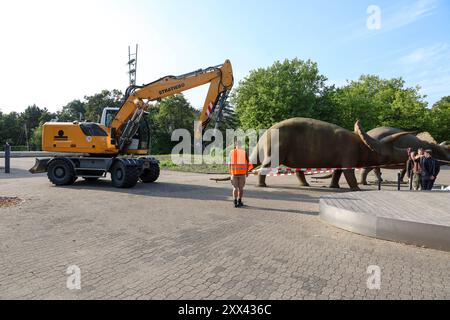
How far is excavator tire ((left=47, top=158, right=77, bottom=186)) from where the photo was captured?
13461 mm

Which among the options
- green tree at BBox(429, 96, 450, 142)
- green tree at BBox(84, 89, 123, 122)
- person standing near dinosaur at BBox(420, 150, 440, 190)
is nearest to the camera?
person standing near dinosaur at BBox(420, 150, 440, 190)

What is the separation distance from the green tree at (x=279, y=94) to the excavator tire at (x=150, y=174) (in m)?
20.5

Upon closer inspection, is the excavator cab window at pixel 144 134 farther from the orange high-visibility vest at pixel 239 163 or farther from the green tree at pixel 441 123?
the green tree at pixel 441 123

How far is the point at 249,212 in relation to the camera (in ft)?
27.9

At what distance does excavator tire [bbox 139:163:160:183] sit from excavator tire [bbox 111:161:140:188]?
161 cm

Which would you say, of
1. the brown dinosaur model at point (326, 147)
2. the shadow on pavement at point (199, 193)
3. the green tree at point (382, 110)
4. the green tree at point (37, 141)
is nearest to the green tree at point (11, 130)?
the green tree at point (37, 141)

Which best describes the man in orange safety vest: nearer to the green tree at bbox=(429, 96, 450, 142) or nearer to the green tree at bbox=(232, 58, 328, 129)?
the green tree at bbox=(232, 58, 328, 129)

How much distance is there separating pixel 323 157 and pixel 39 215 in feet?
32.9

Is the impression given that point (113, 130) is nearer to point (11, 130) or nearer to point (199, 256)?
point (199, 256)

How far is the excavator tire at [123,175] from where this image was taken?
12.6 meters

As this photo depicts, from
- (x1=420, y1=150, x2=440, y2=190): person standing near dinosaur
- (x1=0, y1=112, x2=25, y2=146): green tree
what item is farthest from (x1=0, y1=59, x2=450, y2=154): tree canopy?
(x1=0, y1=112, x2=25, y2=146): green tree

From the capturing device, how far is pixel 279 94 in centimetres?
3412

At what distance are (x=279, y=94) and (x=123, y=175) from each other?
24.6m

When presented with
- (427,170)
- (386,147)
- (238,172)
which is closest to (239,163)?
(238,172)
